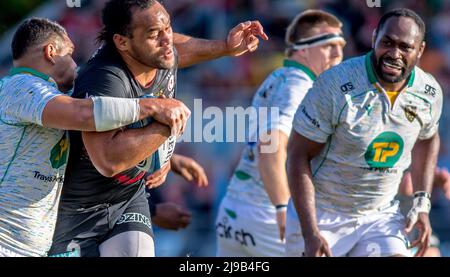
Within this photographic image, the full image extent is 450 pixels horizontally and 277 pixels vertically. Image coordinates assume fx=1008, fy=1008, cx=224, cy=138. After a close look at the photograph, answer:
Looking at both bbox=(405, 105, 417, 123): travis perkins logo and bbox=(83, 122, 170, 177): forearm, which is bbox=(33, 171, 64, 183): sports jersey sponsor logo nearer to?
bbox=(83, 122, 170, 177): forearm

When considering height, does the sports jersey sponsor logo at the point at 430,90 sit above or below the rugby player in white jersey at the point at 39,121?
above

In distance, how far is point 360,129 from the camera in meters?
6.40

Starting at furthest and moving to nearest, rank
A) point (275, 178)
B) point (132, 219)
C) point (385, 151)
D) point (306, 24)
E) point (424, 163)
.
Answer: point (306, 24), point (275, 178), point (424, 163), point (385, 151), point (132, 219)

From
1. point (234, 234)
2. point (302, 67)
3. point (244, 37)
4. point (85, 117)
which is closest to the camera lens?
point (85, 117)

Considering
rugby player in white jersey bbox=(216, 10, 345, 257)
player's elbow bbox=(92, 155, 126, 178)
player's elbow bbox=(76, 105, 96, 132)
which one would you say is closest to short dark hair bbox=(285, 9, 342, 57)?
rugby player in white jersey bbox=(216, 10, 345, 257)

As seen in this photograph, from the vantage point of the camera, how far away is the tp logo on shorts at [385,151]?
21.2ft

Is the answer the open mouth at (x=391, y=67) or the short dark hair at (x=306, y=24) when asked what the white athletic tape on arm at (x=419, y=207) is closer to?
the open mouth at (x=391, y=67)

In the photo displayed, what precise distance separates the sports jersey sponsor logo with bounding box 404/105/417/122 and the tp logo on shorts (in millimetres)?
144

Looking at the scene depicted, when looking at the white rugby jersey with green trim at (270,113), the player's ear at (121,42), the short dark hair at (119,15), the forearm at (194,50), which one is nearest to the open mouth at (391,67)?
the forearm at (194,50)

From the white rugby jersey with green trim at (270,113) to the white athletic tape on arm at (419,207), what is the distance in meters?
1.22

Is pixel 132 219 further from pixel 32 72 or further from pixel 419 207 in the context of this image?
pixel 419 207

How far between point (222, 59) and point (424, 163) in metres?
5.51

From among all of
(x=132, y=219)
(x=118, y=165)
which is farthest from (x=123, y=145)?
(x=132, y=219)

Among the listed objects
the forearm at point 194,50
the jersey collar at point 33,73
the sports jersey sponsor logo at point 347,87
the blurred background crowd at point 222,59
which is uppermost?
the blurred background crowd at point 222,59
